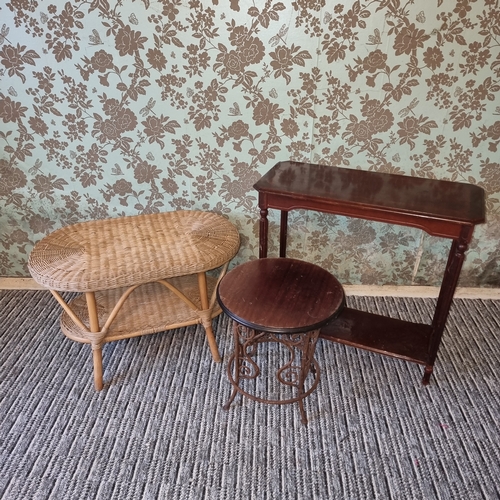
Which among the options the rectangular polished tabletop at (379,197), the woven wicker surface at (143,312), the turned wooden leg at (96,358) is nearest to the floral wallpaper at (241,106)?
the rectangular polished tabletop at (379,197)

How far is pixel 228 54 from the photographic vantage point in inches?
63.9

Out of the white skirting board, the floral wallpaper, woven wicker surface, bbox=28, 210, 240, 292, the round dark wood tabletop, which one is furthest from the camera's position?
the white skirting board

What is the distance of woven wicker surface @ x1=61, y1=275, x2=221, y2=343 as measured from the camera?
1.63 metres

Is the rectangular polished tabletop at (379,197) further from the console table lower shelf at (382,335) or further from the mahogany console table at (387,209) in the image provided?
the console table lower shelf at (382,335)

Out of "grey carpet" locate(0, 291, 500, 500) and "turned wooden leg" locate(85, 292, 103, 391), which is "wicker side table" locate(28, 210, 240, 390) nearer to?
"turned wooden leg" locate(85, 292, 103, 391)

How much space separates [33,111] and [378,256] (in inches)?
68.4

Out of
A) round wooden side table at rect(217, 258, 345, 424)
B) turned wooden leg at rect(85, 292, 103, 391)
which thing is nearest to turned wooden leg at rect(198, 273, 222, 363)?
round wooden side table at rect(217, 258, 345, 424)

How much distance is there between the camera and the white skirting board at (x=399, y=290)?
2070 mm

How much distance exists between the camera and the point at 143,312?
68.7 inches

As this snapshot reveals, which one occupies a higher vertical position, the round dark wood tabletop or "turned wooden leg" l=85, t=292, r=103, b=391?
the round dark wood tabletop

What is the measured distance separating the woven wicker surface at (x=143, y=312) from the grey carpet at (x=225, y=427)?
13cm

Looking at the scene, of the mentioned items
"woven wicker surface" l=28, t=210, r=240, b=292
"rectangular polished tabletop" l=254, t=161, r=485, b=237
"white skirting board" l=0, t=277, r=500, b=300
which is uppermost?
"rectangular polished tabletop" l=254, t=161, r=485, b=237

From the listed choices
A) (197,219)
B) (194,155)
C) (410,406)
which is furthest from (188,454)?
(194,155)

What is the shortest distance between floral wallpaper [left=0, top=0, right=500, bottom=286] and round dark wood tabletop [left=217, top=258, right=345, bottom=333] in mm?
546
